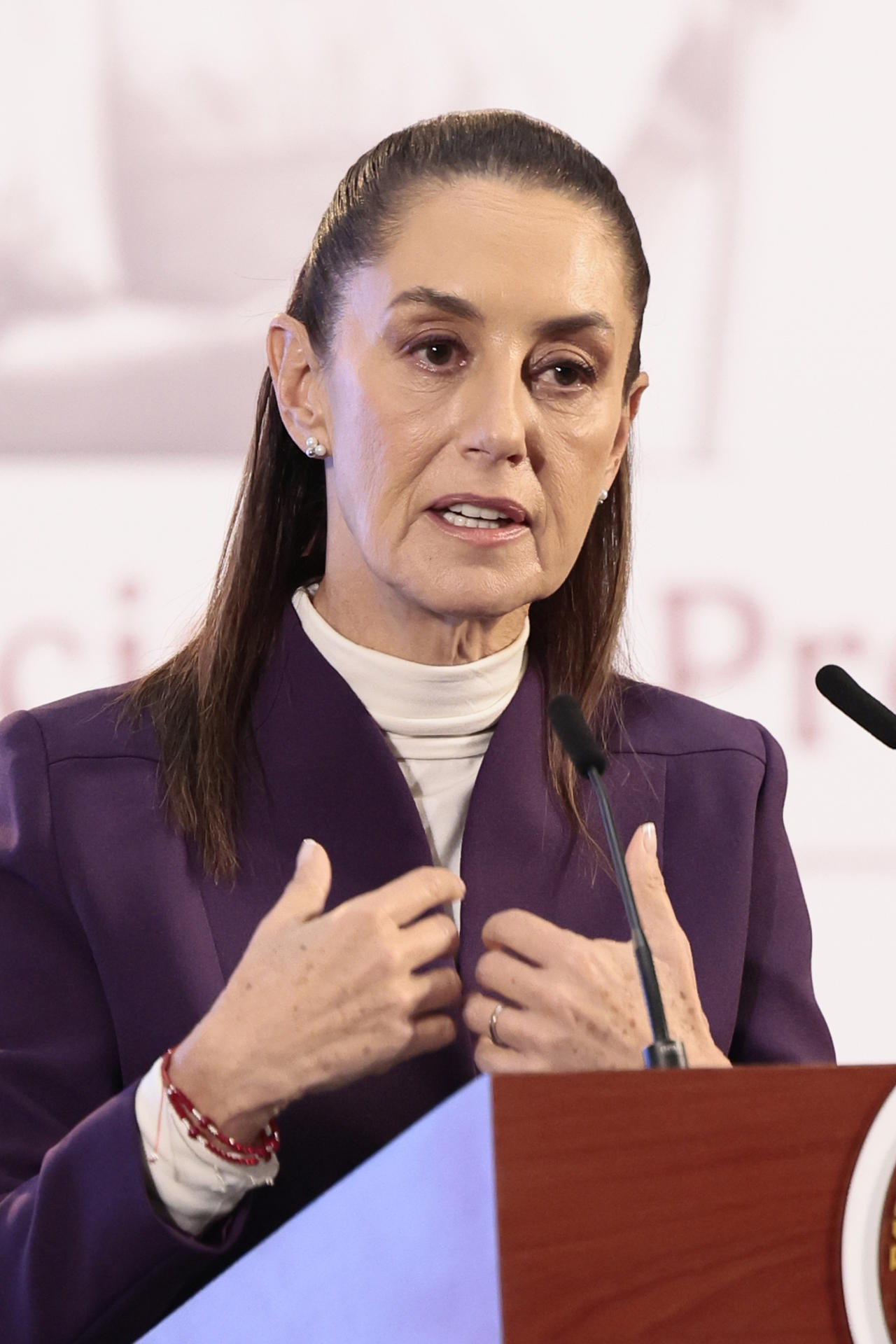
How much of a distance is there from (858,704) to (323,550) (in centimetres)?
77

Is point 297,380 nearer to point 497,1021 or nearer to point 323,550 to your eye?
point 323,550

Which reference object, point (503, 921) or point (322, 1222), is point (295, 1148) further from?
point (322, 1222)

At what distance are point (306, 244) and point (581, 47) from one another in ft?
1.35

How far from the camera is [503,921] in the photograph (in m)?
1.33

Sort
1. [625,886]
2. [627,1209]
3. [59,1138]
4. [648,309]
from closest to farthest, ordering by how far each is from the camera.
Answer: [627,1209], [625,886], [59,1138], [648,309]

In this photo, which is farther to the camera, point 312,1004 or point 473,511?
point 473,511

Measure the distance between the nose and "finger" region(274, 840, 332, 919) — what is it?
458mm

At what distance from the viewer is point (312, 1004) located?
129 centimetres

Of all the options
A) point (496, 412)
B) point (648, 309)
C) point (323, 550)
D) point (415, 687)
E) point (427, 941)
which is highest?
point (648, 309)

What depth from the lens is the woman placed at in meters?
1.39

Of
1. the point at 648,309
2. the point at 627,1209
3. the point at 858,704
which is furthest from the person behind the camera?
the point at 648,309

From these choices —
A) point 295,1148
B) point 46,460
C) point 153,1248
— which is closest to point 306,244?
point 46,460

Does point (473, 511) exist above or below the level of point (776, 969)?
above

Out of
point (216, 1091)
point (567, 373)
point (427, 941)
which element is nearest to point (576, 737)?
point (427, 941)
